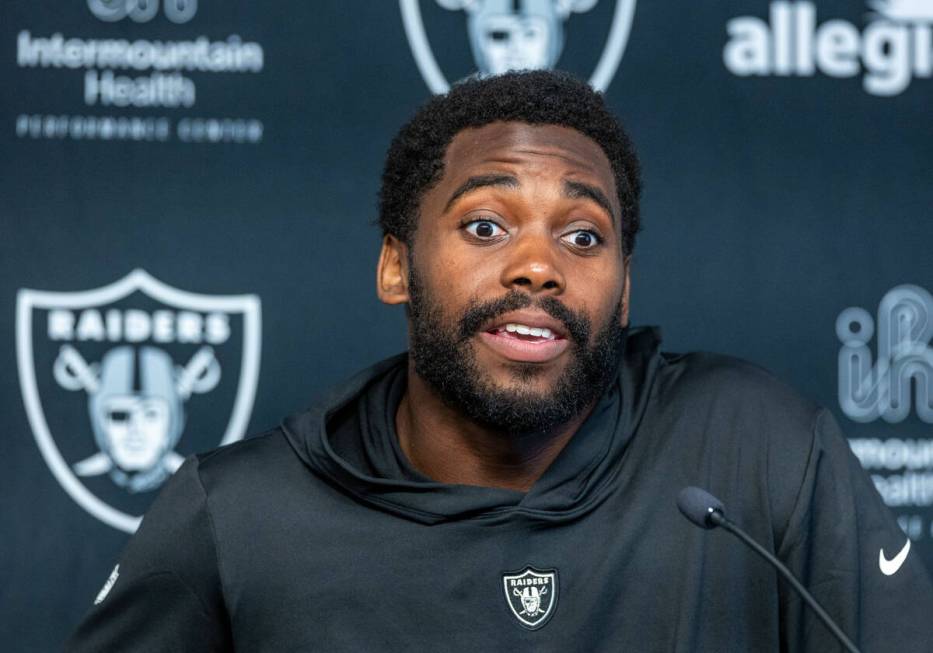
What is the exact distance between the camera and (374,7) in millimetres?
2104

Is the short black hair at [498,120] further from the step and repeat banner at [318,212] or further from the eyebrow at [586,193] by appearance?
the step and repeat banner at [318,212]

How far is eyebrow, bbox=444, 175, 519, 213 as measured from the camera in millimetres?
1421

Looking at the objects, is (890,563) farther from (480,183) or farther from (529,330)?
(480,183)

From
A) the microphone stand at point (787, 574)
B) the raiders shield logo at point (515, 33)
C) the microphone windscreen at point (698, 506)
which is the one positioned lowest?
the microphone stand at point (787, 574)

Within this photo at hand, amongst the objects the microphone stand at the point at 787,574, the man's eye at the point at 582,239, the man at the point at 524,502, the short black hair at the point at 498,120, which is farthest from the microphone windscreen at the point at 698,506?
the short black hair at the point at 498,120

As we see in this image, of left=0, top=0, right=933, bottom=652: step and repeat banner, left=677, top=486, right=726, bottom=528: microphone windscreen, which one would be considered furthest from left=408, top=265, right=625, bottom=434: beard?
left=0, top=0, right=933, bottom=652: step and repeat banner

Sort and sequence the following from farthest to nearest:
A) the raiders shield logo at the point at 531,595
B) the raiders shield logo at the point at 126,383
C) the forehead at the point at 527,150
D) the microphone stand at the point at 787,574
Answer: the raiders shield logo at the point at 126,383
the forehead at the point at 527,150
the raiders shield logo at the point at 531,595
the microphone stand at the point at 787,574

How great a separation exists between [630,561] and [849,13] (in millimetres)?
1197

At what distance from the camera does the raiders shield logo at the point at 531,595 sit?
4.40 feet

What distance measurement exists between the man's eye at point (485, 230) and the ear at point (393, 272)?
0.45 ft

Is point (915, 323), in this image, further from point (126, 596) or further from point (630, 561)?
point (126, 596)

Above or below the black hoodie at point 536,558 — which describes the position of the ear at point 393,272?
above

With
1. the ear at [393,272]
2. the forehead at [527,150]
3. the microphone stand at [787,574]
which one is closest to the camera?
the microphone stand at [787,574]

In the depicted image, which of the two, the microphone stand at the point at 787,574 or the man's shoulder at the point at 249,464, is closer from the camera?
the microphone stand at the point at 787,574
